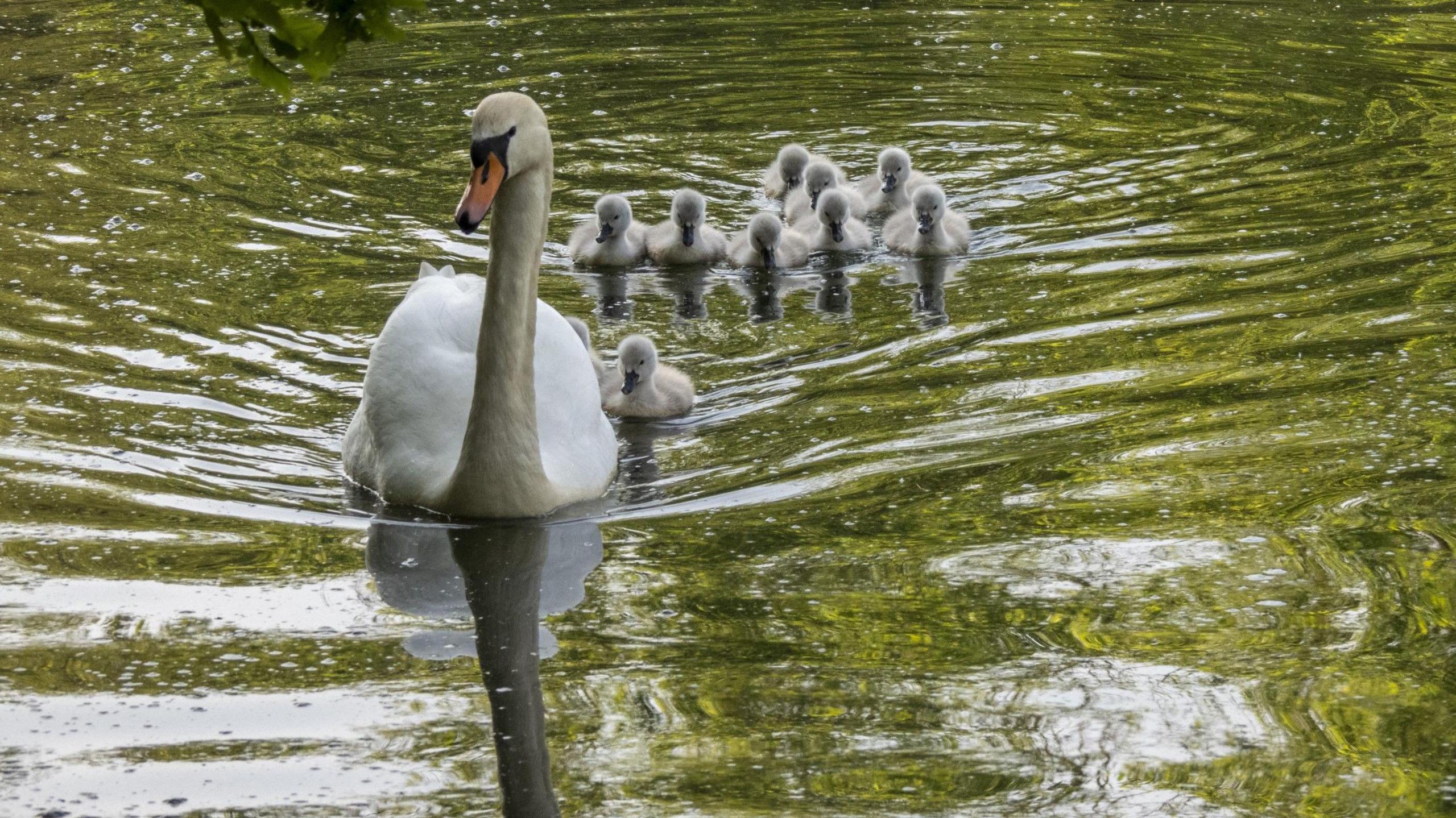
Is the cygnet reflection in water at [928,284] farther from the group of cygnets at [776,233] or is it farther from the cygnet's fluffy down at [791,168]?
the cygnet's fluffy down at [791,168]

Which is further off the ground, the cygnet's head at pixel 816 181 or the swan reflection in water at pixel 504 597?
the cygnet's head at pixel 816 181

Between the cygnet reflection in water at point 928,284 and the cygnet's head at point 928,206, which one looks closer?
the cygnet reflection in water at point 928,284

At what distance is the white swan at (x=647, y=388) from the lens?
7516mm

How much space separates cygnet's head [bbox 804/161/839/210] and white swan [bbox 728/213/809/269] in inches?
21.9

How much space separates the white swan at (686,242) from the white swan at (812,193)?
57 centimetres

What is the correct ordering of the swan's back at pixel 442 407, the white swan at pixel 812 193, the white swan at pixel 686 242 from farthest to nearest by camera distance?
the white swan at pixel 812 193 < the white swan at pixel 686 242 < the swan's back at pixel 442 407

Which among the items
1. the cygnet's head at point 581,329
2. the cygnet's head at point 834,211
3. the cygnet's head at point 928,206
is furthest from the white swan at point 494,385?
the cygnet's head at point 928,206

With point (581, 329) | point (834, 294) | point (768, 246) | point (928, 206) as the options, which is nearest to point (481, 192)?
point (581, 329)

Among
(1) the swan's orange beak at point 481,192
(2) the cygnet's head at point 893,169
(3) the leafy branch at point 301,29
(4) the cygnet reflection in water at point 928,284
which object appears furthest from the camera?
(2) the cygnet's head at point 893,169

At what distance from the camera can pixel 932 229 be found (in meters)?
9.81

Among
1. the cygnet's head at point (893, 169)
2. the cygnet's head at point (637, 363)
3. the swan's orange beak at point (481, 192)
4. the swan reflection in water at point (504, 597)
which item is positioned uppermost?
the swan's orange beak at point (481, 192)

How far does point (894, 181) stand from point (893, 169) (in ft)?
0.23

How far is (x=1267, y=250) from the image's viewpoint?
928 centimetres

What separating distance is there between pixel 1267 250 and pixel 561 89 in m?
5.94
